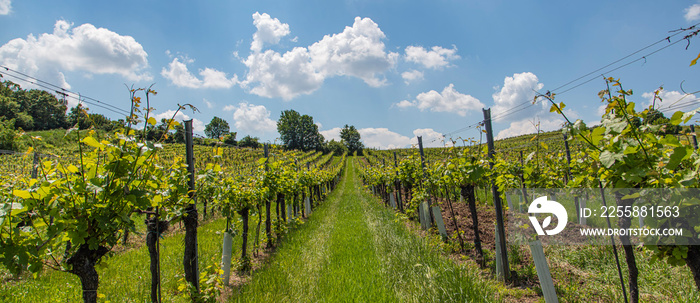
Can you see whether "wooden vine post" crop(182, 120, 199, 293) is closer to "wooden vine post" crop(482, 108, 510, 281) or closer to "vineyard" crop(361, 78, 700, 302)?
"vineyard" crop(361, 78, 700, 302)

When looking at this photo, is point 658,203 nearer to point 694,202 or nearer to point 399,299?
point 694,202

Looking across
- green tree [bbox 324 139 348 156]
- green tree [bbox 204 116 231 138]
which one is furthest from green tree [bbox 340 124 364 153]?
green tree [bbox 204 116 231 138]

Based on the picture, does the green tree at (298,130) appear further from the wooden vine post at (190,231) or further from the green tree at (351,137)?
the wooden vine post at (190,231)

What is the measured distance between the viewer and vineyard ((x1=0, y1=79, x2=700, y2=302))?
5.93 ft

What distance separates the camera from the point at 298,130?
92688mm

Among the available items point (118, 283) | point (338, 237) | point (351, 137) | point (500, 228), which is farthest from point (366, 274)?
point (351, 137)

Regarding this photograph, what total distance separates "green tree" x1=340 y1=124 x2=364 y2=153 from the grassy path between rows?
93.7m

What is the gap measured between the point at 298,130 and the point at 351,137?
21366mm

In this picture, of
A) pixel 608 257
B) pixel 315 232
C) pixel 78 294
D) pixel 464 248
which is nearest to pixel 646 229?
pixel 608 257

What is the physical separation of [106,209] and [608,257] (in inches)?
235

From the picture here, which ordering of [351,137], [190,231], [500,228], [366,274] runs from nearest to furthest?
1. [190,231]
2. [500,228]
3. [366,274]
4. [351,137]

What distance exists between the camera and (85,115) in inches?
83.6

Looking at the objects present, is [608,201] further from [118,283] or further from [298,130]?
[298,130]

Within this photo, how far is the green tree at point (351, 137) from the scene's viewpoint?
103m
